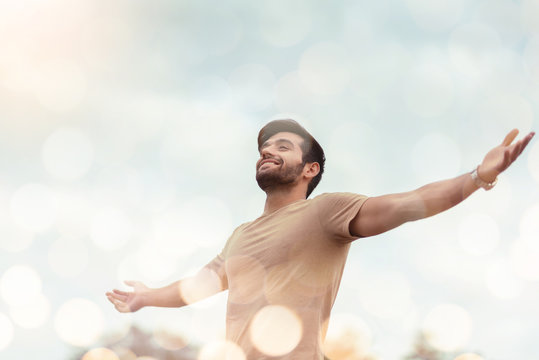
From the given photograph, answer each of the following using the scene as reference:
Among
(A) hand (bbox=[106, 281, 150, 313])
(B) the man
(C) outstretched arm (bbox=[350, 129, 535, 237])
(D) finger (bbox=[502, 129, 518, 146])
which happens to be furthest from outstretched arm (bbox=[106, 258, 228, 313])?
(D) finger (bbox=[502, 129, 518, 146])

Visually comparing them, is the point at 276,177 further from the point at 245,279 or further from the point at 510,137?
the point at 510,137

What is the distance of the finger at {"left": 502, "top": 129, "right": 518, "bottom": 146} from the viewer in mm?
3645

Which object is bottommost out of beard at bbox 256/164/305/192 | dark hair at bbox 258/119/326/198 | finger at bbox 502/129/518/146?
finger at bbox 502/129/518/146

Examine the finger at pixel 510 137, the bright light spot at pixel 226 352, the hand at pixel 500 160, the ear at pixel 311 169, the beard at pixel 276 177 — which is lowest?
the bright light spot at pixel 226 352

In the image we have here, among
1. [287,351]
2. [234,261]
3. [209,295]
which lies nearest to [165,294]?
[209,295]

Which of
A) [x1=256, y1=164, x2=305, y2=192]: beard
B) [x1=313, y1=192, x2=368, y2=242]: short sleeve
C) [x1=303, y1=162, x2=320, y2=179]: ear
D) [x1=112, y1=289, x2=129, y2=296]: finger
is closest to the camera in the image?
[x1=313, y1=192, x2=368, y2=242]: short sleeve

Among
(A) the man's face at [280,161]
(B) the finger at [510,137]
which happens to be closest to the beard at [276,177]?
(A) the man's face at [280,161]

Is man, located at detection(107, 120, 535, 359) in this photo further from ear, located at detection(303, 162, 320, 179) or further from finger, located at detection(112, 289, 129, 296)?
finger, located at detection(112, 289, 129, 296)

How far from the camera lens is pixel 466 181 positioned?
11.8ft

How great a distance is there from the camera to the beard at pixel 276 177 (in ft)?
16.6

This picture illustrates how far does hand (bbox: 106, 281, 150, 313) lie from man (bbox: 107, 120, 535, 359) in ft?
3.64

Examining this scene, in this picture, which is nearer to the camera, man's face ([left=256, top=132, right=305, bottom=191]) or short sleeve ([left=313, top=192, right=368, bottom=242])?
short sleeve ([left=313, top=192, right=368, bottom=242])

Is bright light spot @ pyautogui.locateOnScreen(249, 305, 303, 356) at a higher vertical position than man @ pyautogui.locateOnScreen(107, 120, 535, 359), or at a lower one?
lower

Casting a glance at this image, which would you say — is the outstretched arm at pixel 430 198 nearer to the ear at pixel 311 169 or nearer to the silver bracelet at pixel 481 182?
the silver bracelet at pixel 481 182
